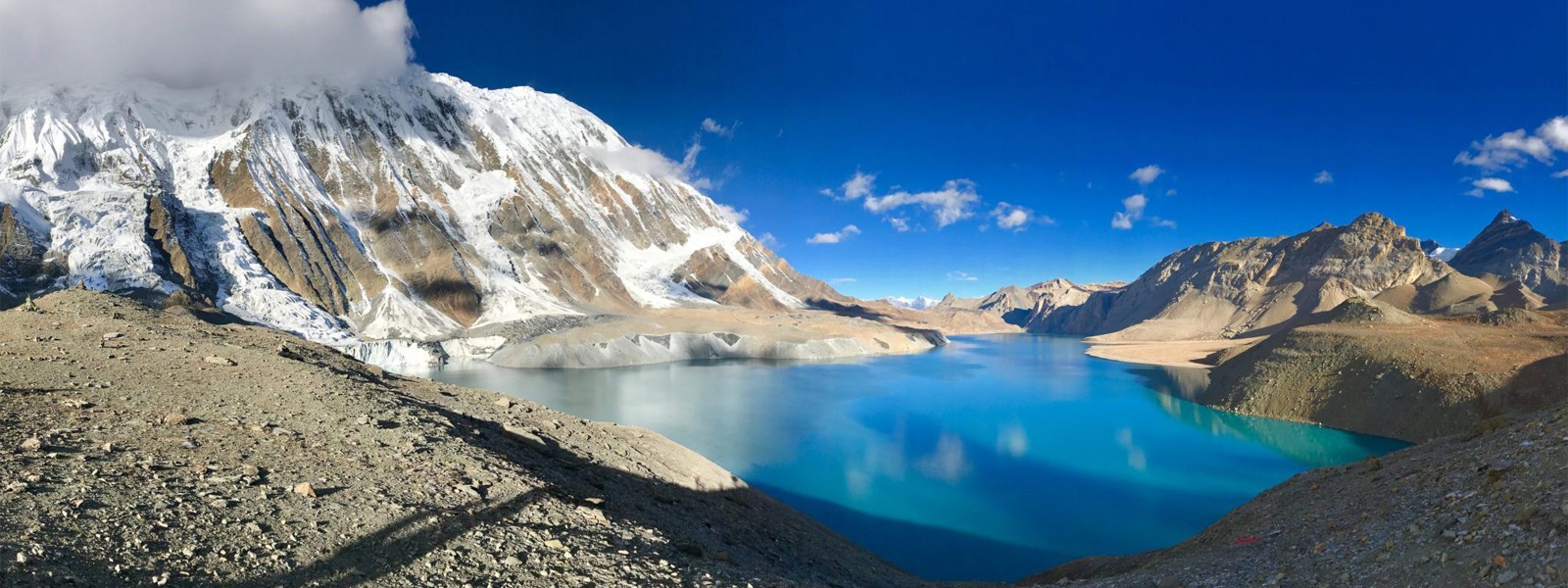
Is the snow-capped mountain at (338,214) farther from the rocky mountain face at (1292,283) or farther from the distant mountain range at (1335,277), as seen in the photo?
the distant mountain range at (1335,277)

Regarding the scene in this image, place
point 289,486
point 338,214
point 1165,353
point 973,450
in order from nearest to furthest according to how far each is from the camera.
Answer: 1. point 289,486
2. point 973,450
3. point 1165,353
4. point 338,214

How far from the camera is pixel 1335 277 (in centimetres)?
9975

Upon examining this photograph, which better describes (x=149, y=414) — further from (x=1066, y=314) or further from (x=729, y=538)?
(x=1066, y=314)

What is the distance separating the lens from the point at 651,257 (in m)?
141

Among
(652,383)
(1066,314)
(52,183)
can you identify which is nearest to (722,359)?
(652,383)

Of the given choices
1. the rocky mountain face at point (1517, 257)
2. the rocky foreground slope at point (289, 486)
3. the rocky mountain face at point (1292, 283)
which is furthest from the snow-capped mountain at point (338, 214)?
the rocky mountain face at point (1517, 257)

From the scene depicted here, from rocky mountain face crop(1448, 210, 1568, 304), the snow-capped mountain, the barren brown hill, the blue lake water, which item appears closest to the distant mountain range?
rocky mountain face crop(1448, 210, 1568, 304)

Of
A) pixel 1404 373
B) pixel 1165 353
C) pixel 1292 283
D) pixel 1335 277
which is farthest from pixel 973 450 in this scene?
pixel 1292 283

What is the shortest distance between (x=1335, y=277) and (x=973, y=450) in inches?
4231

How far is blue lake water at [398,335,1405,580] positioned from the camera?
58.6 feet

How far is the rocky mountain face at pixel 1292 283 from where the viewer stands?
277 feet

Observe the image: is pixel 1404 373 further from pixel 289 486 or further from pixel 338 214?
pixel 338 214

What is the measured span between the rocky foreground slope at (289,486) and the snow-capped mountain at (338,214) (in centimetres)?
6014

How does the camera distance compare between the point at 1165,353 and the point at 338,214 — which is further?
the point at 338,214
